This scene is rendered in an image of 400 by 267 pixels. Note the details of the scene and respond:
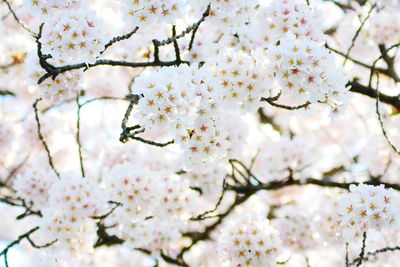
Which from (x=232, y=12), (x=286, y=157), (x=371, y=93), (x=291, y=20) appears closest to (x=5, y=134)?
(x=286, y=157)

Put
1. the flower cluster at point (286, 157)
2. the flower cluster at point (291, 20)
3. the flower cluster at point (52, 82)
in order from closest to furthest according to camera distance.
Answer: the flower cluster at point (291, 20) < the flower cluster at point (52, 82) < the flower cluster at point (286, 157)

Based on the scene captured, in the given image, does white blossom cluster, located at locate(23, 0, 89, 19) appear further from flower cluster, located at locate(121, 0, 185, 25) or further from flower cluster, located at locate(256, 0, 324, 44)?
flower cluster, located at locate(256, 0, 324, 44)

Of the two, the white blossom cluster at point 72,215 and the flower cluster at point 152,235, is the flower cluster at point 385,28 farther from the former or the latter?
the white blossom cluster at point 72,215

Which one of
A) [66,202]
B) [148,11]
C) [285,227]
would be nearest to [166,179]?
[66,202]

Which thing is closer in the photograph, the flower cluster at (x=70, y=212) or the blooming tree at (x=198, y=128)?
the blooming tree at (x=198, y=128)

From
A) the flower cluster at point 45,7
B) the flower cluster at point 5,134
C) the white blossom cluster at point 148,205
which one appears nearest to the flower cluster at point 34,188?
the white blossom cluster at point 148,205

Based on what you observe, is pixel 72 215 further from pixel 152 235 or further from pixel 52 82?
pixel 52 82

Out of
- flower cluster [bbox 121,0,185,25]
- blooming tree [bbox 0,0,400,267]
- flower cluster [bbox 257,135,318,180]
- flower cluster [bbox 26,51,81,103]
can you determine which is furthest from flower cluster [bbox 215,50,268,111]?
flower cluster [bbox 257,135,318,180]
